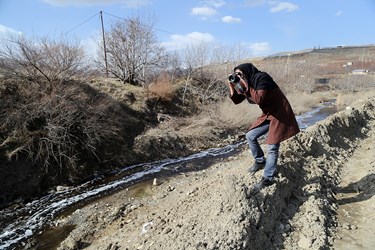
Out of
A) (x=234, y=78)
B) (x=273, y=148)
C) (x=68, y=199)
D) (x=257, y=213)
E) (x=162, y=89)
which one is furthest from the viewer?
(x=162, y=89)

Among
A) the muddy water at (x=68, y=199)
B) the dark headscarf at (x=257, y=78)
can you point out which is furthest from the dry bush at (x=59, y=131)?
the dark headscarf at (x=257, y=78)

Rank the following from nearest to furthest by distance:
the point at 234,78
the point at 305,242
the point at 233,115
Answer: the point at 305,242 → the point at 234,78 → the point at 233,115

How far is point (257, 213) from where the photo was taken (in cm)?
421

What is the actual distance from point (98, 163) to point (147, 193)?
3.21 m

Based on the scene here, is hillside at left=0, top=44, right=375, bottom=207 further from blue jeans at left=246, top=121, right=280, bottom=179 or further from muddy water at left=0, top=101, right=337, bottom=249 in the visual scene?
blue jeans at left=246, top=121, right=280, bottom=179

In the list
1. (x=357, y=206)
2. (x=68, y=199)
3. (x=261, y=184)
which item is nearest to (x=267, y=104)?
(x=261, y=184)

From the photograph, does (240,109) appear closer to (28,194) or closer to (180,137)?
(180,137)

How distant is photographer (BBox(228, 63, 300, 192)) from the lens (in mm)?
4254

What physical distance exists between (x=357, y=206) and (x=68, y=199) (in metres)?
6.79

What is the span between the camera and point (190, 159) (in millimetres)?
11938

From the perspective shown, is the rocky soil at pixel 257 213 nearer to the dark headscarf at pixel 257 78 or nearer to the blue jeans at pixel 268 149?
the blue jeans at pixel 268 149

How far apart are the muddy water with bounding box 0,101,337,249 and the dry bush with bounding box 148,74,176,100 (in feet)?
20.7

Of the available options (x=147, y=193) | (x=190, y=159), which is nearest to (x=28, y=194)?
(x=147, y=193)

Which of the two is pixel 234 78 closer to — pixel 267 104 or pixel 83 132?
pixel 267 104
